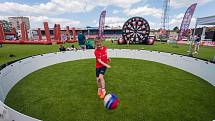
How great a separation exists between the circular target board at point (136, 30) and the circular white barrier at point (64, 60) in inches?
449

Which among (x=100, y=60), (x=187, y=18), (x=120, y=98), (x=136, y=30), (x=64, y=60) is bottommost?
(x=120, y=98)

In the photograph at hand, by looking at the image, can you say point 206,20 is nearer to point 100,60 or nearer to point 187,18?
point 187,18

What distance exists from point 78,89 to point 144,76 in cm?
311

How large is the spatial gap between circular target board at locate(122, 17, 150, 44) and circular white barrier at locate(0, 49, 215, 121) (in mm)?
11415

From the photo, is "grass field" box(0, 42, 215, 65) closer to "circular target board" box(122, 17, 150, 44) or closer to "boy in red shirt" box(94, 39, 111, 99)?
"circular target board" box(122, 17, 150, 44)

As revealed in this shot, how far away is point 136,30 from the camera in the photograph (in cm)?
2297

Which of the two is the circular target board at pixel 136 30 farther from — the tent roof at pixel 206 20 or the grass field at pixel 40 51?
the tent roof at pixel 206 20

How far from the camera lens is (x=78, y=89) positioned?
17.9 feet

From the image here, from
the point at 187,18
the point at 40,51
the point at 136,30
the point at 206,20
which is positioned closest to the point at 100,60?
the point at 206,20

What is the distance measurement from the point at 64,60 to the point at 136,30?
14.7m

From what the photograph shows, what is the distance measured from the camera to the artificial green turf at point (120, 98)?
12.2ft

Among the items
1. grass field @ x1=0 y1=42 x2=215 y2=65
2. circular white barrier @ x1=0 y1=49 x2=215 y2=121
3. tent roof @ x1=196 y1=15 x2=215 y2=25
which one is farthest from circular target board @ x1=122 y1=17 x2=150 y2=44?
circular white barrier @ x1=0 y1=49 x2=215 y2=121

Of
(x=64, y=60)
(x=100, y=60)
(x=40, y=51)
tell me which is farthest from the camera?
(x=40, y=51)

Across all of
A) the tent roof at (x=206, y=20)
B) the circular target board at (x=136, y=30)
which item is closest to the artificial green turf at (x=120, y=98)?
the tent roof at (x=206, y=20)
